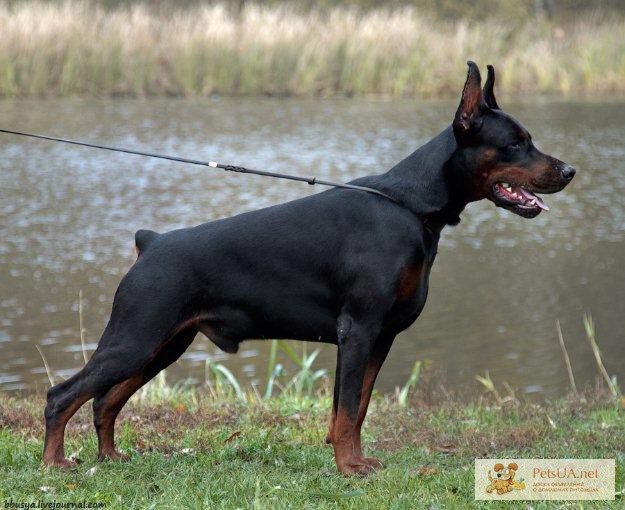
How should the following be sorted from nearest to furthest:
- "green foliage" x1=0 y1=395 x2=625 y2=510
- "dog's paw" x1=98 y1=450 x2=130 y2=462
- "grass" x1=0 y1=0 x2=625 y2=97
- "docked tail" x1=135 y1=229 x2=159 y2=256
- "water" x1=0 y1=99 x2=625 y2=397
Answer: "green foliage" x1=0 y1=395 x2=625 y2=510, "docked tail" x1=135 y1=229 x2=159 y2=256, "dog's paw" x1=98 y1=450 x2=130 y2=462, "water" x1=0 y1=99 x2=625 y2=397, "grass" x1=0 y1=0 x2=625 y2=97

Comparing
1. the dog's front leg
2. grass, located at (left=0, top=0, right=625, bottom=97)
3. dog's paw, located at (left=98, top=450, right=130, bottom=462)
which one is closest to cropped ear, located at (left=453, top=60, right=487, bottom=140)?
the dog's front leg

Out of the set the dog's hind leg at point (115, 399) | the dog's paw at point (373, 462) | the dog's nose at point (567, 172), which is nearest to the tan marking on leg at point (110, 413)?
the dog's hind leg at point (115, 399)

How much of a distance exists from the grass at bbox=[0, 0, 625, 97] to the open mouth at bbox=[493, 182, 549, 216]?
1870cm

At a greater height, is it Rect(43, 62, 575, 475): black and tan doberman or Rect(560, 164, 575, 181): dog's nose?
Rect(560, 164, 575, 181): dog's nose

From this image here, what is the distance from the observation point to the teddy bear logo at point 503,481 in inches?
170

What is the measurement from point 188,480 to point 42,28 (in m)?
19.4

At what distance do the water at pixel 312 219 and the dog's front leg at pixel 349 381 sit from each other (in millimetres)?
3580

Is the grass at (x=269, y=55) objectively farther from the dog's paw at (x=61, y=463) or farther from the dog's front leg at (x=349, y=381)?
the dog's front leg at (x=349, y=381)

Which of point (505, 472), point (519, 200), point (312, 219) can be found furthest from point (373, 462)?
point (519, 200)

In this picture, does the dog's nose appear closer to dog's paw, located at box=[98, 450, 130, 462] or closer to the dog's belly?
the dog's belly

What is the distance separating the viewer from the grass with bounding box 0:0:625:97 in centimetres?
2256

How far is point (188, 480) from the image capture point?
4.58 m

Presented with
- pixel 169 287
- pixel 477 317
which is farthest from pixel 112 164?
pixel 169 287

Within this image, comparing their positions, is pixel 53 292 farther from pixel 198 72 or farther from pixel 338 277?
pixel 198 72
